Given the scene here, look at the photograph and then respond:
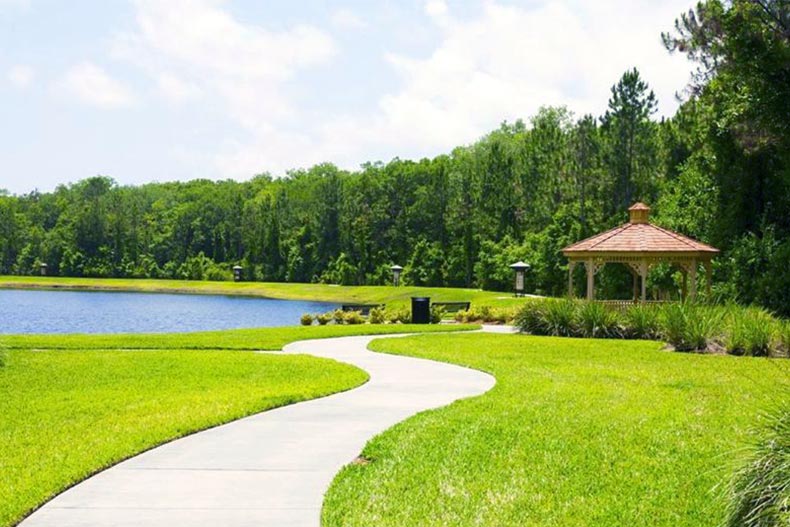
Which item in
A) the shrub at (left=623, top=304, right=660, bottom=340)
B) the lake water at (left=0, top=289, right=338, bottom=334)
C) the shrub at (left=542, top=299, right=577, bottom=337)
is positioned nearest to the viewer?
the shrub at (left=623, top=304, right=660, bottom=340)

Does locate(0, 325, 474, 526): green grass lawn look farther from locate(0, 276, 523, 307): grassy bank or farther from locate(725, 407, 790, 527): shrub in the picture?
locate(0, 276, 523, 307): grassy bank

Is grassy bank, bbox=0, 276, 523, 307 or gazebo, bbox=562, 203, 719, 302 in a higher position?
gazebo, bbox=562, 203, 719, 302

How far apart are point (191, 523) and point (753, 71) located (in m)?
27.7

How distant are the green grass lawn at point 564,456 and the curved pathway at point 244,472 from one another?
0.99 feet

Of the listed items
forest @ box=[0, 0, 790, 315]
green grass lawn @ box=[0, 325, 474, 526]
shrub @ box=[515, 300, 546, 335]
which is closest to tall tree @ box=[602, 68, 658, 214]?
forest @ box=[0, 0, 790, 315]

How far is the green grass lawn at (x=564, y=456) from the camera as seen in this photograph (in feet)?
19.5

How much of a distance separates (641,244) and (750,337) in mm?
9044

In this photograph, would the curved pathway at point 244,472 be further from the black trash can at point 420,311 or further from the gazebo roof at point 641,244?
the black trash can at point 420,311

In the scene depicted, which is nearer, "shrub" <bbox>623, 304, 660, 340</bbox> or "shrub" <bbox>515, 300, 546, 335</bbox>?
"shrub" <bbox>623, 304, 660, 340</bbox>

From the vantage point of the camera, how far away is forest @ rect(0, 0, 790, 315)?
1191 inches

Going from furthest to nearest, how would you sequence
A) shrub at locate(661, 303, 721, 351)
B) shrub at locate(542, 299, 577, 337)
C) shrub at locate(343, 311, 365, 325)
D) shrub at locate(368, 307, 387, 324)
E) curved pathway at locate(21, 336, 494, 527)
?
shrub at locate(368, 307, 387, 324), shrub at locate(343, 311, 365, 325), shrub at locate(542, 299, 577, 337), shrub at locate(661, 303, 721, 351), curved pathway at locate(21, 336, 494, 527)

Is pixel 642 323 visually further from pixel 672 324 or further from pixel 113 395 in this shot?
pixel 113 395

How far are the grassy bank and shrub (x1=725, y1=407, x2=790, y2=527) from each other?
147 feet

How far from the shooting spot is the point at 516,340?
2089 cm
